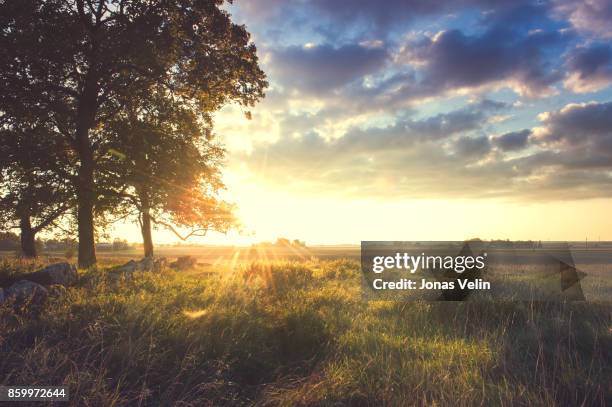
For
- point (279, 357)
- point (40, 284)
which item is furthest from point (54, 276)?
point (279, 357)

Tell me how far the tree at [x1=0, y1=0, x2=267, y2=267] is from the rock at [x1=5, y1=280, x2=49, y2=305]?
9.98 m

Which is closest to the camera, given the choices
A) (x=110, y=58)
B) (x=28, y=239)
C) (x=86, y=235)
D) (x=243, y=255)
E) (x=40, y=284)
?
(x=40, y=284)

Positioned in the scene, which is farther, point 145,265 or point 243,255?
point 243,255

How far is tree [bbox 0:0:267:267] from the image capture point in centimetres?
1616

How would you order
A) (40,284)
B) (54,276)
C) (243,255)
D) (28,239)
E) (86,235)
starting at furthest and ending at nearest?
(243,255) < (28,239) < (86,235) < (54,276) < (40,284)

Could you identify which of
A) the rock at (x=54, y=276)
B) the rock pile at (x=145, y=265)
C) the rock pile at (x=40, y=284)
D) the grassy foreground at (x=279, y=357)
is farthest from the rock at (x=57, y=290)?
the rock pile at (x=145, y=265)

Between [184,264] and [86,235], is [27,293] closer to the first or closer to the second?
[86,235]

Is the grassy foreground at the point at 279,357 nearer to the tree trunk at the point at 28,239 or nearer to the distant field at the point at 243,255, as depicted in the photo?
the tree trunk at the point at 28,239

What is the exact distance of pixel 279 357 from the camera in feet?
23.3

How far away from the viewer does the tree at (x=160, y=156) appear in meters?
19.8

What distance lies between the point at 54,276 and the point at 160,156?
9.93m

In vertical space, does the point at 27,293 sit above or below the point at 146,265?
above

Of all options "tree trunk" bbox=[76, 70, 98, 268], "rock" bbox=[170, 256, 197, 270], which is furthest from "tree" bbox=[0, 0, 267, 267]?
"rock" bbox=[170, 256, 197, 270]

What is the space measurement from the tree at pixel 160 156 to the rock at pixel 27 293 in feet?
37.1
